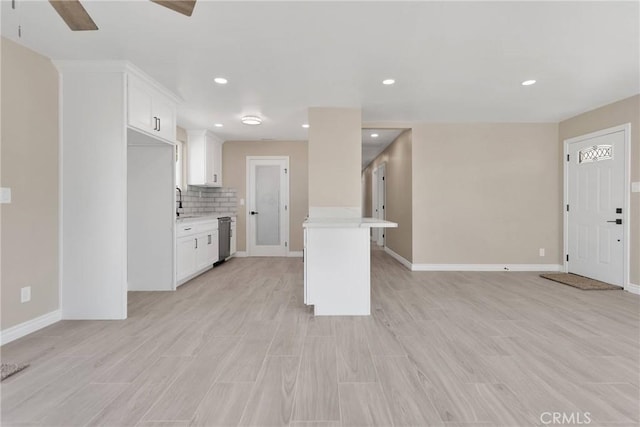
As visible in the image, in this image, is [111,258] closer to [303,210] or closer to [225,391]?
[225,391]

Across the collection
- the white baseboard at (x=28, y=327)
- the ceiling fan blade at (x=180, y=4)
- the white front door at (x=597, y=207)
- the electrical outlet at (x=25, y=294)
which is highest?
the ceiling fan blade at (x=180, y=4)

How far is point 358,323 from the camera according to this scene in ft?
8.91

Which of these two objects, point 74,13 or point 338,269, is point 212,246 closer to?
point 338,269

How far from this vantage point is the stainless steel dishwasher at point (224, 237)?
5273mm

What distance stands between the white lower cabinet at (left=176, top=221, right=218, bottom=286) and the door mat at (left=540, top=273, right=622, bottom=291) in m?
5.28

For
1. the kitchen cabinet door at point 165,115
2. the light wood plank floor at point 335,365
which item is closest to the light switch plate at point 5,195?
the light wood plank floor at point 335,365

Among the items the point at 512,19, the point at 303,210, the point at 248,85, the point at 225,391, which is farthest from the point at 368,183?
the point at 225,391

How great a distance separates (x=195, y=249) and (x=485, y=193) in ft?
15.7

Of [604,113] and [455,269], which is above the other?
[604,113]

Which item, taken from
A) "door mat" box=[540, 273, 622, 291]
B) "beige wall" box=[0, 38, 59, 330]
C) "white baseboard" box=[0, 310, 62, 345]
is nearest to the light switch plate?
"beige wall" box=[0, 38, 59, 330]

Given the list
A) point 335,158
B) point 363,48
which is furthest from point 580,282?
point 363,48

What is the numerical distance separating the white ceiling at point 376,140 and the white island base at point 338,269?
2.87m

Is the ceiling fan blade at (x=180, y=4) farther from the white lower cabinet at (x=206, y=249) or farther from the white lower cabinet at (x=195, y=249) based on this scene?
the white lower cabinet at (x=206, y=249)

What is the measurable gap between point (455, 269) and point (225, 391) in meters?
4.25
